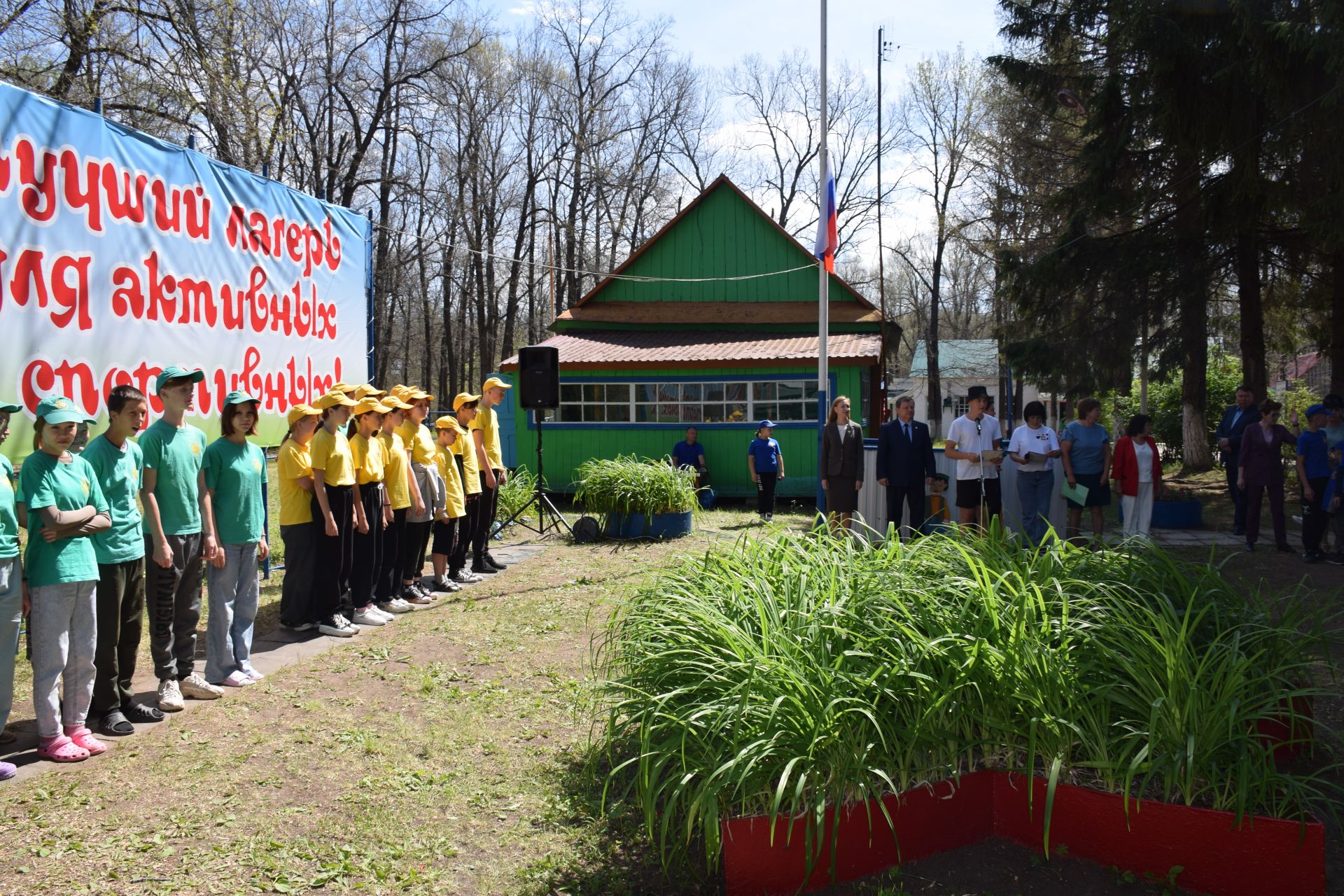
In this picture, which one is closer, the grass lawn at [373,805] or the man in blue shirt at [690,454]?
the grass lawn at [373,805]

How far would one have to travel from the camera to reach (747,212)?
1986cm

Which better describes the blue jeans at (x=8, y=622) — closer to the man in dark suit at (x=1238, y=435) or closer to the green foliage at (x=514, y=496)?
the green foliage at (x=514, y=496)

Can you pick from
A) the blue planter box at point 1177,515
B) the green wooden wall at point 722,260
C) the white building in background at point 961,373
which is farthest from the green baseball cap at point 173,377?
the white building in background at point 961,373

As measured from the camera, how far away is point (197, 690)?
5418 mm

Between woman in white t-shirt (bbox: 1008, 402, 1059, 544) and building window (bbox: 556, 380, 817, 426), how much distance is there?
7351 mm

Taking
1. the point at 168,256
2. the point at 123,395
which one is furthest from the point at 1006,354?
the point at 123,395

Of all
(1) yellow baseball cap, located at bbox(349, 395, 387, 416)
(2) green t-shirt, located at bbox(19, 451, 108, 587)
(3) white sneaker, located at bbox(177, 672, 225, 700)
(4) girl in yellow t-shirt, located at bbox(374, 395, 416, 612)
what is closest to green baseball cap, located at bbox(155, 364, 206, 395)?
(2) green t-shirt, located at bbox(19, 451, 108, 587)

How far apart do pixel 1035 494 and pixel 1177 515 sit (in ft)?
13.0

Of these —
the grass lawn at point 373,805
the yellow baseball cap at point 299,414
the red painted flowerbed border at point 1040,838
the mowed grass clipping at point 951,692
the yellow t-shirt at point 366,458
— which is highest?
the yellow baseball cap at point 299,414

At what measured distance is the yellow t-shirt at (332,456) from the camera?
6.67 metres

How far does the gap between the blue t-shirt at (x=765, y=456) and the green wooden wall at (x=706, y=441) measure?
2.11 meters

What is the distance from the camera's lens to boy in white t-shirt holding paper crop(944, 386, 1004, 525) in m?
8.99

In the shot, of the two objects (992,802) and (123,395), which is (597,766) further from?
(123,395)

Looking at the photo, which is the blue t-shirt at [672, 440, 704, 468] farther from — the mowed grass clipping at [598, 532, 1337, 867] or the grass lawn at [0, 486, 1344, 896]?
the mowed grass clipping at [598, 532, 1337, 867]
